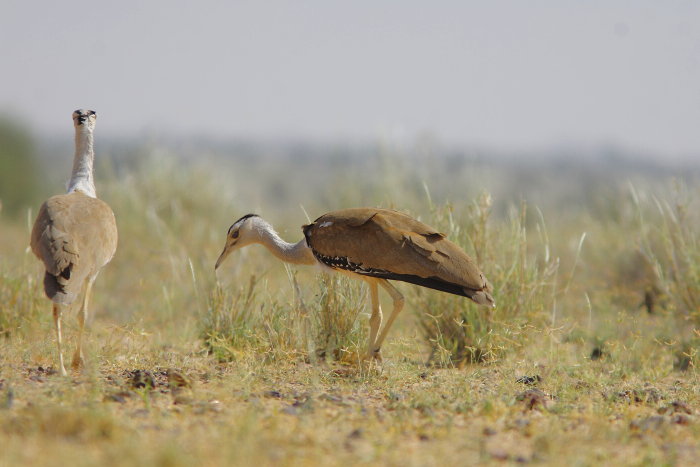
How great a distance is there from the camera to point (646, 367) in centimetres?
626

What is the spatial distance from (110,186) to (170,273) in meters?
4.46

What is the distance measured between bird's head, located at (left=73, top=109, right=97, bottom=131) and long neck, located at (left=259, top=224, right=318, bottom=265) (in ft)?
5.58

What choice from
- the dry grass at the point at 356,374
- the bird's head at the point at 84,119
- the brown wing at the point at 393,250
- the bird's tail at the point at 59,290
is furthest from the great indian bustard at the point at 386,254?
the bird's head at the point at 84,119

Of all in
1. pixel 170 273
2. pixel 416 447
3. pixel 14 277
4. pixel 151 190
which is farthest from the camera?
pixel 151 190

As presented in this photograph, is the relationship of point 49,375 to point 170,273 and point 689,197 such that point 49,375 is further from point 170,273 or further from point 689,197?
point 689,197

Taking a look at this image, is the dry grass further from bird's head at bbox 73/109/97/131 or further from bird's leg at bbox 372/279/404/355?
bird's head at bbox 73/109/97/131

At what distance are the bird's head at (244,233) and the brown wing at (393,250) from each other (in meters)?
0.62

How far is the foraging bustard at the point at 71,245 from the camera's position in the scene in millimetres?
5004

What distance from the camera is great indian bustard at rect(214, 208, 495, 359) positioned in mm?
5379

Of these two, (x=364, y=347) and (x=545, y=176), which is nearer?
(x=364, y=347)

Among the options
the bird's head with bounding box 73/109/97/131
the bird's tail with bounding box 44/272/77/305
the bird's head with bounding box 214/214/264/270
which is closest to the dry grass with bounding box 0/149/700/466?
the bird's head with bounding box 214/214/264/270

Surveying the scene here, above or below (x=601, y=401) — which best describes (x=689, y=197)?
above

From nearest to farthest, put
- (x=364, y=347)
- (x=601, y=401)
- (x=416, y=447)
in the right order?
1. (x=416, y=447)
2. (x=601, y=401)
3. (x=364, y=347)

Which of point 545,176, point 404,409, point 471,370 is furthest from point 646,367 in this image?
point 545,176
